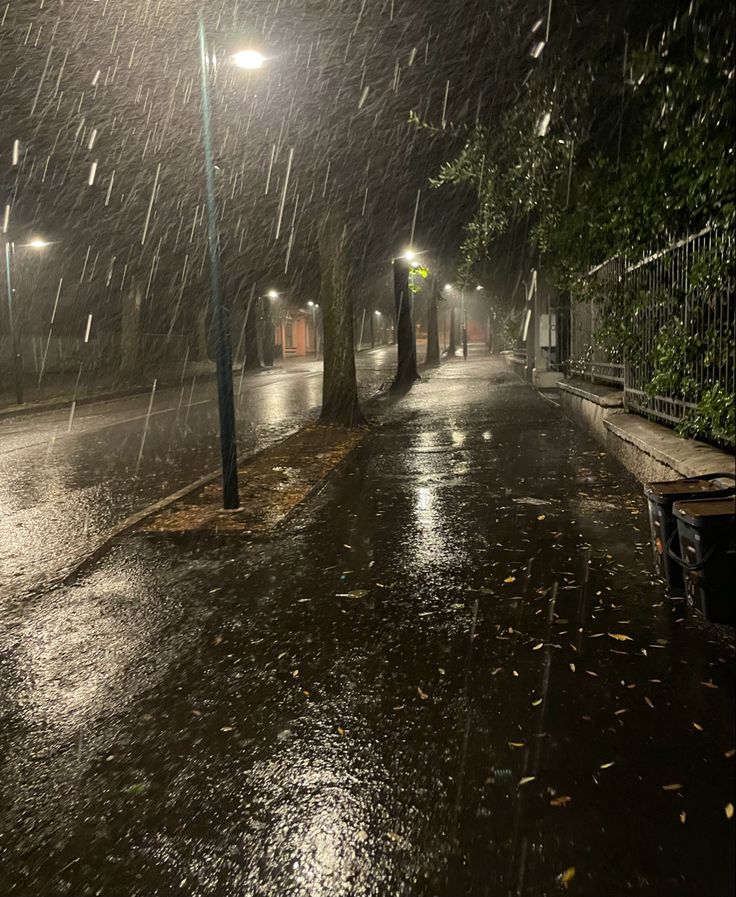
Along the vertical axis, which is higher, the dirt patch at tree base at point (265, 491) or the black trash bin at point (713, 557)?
the black trash bin at point (713, 557)

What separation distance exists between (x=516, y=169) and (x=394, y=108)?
308 centimetres

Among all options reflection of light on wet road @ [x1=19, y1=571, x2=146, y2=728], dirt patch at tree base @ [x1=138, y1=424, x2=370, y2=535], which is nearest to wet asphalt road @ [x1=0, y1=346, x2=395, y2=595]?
dirt patch at tree base @ [x1=138, y1=424, x2=370, y2=535]

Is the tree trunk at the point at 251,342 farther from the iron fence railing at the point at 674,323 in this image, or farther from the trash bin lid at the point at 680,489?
the trash bin lid at the point at 680,489

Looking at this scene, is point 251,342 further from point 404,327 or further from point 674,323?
point 674,323

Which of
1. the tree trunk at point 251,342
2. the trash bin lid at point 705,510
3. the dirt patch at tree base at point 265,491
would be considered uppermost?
the tree trunk at point 251,342

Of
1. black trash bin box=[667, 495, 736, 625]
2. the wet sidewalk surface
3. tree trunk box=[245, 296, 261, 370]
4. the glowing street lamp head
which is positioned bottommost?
the wet sidewalk surface

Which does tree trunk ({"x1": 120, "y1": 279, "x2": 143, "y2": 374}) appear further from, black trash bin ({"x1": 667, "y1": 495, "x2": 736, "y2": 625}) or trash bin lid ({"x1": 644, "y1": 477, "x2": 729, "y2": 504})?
black trash bin ({"x1": 667, "y1": 495, "x2": 736, "y2": 625})

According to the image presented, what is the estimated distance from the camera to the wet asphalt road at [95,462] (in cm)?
723

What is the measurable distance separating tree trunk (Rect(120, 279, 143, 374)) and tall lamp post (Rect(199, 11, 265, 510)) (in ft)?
79.1

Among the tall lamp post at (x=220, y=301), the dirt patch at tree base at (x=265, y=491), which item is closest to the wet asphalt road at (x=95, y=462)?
the dirt patch at tree base at (x=265, y=491)

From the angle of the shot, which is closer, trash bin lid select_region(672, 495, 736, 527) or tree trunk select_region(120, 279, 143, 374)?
trash bin lid select_region(672, 495, 736, 527)

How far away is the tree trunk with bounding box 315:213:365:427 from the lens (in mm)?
15492

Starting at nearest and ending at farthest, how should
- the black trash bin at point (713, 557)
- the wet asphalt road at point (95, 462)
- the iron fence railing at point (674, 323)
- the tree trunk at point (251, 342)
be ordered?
the black trash bin at point (713, 557) → the iron fence railing at point (674, 323) → the wet asphalt road at point (95, 462) → the tree trunk at point (251, 342)

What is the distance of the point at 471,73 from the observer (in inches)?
406
